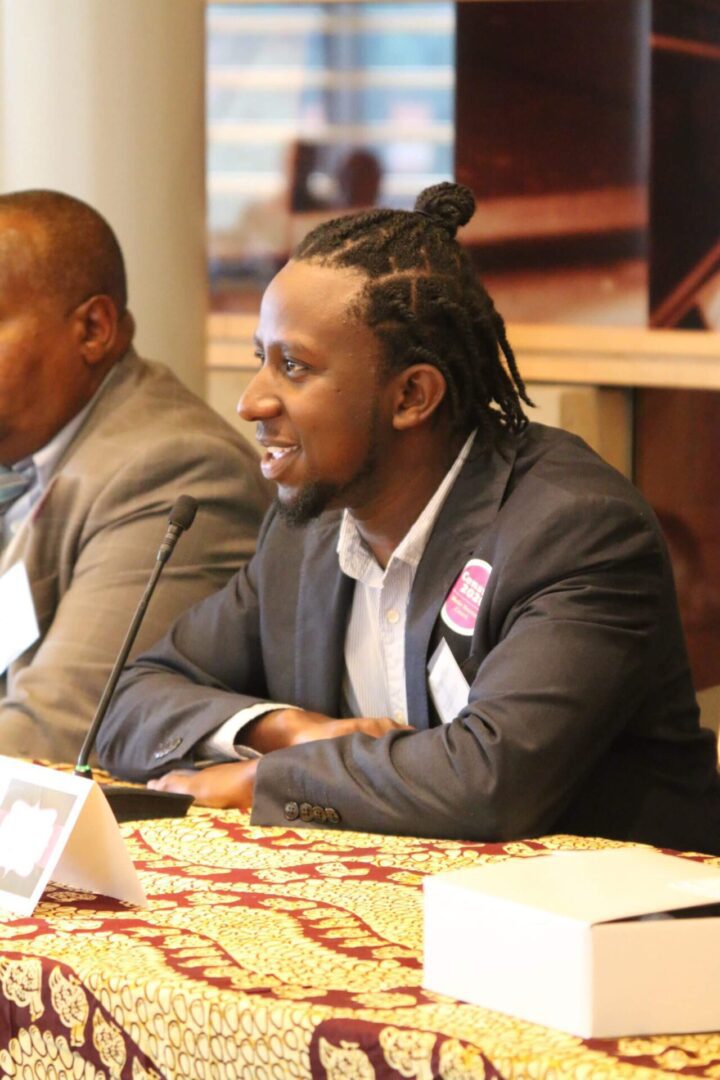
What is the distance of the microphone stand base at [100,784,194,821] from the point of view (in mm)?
1964

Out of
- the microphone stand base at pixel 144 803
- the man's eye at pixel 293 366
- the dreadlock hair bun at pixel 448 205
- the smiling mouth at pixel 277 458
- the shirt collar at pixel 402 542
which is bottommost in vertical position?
the microphone stand base at pixel 144 803

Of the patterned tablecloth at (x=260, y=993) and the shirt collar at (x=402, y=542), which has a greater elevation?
the shirt collar at (x=402, y=542)

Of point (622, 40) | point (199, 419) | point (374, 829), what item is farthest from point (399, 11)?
point (374, 829)

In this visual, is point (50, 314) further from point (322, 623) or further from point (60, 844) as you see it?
point (60, 844)

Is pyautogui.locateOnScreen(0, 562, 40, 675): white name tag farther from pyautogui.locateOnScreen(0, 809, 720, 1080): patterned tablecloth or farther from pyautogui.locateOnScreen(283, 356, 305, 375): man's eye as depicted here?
pyautogui.locateOnScreen(0, 809, 720, 1080): patterned tablecloth

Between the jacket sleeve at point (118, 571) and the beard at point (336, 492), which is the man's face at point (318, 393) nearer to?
the beard at point (336, 492)

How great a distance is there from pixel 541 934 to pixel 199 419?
2.08m

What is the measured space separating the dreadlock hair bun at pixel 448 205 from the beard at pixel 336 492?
0.92 ft

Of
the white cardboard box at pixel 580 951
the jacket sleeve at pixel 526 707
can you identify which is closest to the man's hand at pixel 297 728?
the jacket sleeve at pixel 526 707

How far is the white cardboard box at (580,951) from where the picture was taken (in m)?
1.14

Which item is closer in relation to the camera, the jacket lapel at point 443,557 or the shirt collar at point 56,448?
the jacket lapel at point 443,557

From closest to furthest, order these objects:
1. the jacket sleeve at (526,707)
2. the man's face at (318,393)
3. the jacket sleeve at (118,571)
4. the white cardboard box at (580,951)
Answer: the white cardboard box at (580,951), the jacket sleeve at (526,707), the man's face at (318,393), the jacket sleeve at (118,571)

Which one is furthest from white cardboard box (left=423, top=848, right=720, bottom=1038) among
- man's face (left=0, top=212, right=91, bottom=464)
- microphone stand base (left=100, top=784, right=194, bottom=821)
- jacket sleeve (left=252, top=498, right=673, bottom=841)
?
man's face (left=0, top=212, right=91, bottom=464)

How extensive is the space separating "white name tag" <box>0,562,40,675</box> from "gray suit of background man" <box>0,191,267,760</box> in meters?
0.01
